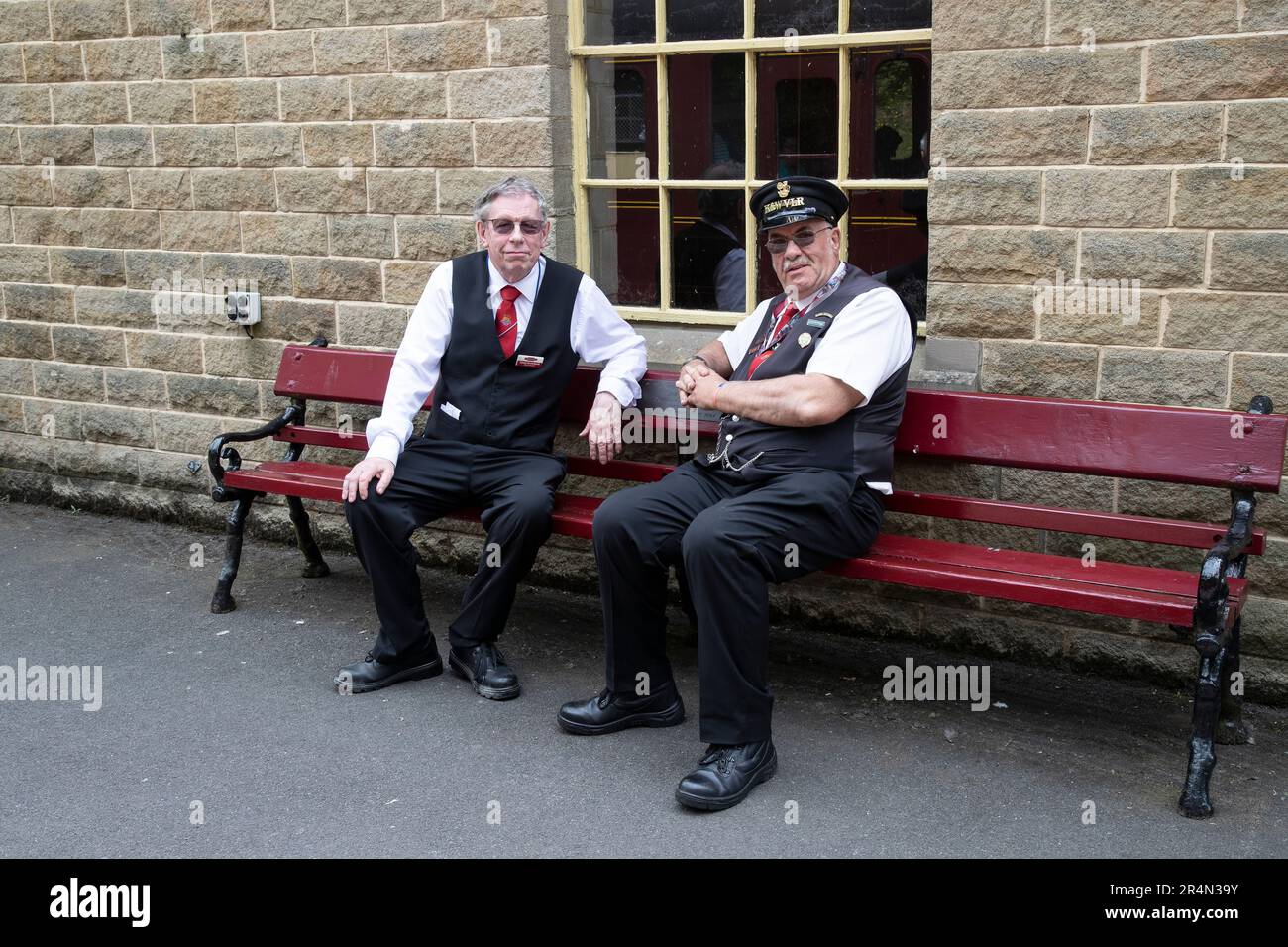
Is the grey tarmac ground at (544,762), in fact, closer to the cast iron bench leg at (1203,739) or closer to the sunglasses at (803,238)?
the cast iron bench leg at (1203,739)

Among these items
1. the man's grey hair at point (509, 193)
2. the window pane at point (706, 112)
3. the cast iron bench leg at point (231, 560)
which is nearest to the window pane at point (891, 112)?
the window pane at point (706, 112)

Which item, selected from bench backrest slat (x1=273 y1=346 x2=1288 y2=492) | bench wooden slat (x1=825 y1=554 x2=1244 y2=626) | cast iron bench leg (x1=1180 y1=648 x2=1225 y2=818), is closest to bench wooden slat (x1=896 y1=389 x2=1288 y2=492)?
bench backrest slat (x1=273 y1=346 x2=1288 y2=492)

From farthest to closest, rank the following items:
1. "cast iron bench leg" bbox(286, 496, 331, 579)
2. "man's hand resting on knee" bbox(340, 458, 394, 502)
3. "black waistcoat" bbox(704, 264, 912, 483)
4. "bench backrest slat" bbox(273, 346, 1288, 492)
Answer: "cast iron bench leg" bbox(286, 496, 331, 579) < "man's hand resting on knee" bbox(340, 458, 394, 502) < "black waistcoat" bbox(704, 264, 912, 483) < "bench backrest slat" bbox(273, 346, 1288, 492)

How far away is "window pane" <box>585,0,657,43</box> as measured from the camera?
5559 millimetres

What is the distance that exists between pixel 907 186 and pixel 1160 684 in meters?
1.93

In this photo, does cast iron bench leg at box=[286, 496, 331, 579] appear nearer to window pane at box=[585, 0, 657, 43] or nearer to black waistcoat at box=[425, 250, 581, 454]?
black waistcoat at box=[425, 250, 581, 454]

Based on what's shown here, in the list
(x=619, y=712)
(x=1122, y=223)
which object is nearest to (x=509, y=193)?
(x=619, y=712)

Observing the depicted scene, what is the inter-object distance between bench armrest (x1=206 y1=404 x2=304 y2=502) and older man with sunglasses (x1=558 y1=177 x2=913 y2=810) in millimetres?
2015

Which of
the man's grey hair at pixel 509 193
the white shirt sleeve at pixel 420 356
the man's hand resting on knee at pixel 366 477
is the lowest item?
the man's hand resting on knee at pixel 366 477

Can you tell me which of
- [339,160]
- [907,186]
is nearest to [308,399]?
[339,160]

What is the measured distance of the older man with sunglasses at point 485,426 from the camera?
482cm

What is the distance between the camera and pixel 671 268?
5.71m

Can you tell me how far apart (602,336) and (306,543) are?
1761 mm

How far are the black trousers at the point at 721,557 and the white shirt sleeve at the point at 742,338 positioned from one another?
44 cm
